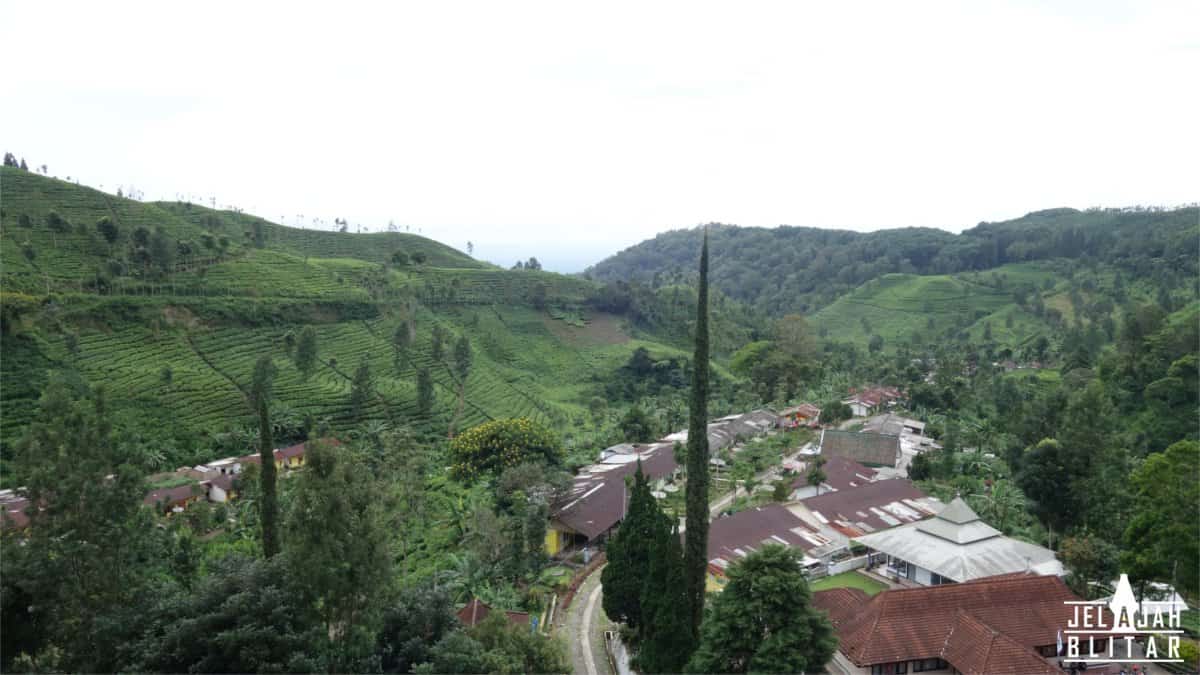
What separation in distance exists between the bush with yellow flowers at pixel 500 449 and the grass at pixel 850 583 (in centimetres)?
1368

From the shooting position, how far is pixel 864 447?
39750 millimetres

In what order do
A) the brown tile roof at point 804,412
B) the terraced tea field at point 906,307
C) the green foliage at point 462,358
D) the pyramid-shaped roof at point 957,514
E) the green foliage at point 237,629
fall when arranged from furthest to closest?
the terraced tea field at point 906,307, the green foliage at point 462,358, the brown tile roof at point 804,412, the pyramid-shaped roof at point 957,514, the green foliage at point 237,629

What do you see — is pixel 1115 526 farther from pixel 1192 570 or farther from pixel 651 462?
pixel 651 462

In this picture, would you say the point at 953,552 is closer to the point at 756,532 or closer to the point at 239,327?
the point at 756,532

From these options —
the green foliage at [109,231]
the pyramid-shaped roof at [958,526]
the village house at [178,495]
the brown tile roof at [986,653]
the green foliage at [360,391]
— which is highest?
the green foliage at [109,231]

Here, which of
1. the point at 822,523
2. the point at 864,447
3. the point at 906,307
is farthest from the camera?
the point at 906,307

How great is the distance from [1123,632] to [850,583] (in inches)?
309

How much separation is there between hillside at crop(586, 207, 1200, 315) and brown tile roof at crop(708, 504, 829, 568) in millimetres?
65298

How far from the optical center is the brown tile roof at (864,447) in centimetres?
3922

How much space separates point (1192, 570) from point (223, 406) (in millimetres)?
44319

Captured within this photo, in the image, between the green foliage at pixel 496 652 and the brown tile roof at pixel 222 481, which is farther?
the brown tile roof at pixel 222 481

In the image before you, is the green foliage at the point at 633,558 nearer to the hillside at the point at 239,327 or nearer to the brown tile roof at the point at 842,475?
the brown tile roof at the point at 842,475

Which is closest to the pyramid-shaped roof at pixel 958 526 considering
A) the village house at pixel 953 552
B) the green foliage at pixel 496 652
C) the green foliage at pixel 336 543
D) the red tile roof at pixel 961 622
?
the village house at pixel 953 552

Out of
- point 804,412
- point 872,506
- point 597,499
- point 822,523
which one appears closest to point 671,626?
point 597,499
